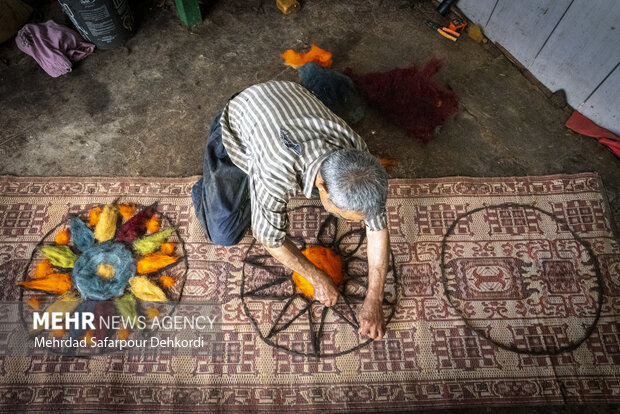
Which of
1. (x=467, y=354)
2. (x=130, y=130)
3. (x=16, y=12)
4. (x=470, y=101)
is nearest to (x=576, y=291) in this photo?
(x=467, y=354)

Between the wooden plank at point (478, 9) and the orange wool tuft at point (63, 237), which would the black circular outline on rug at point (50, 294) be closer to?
the orange wool tuft at point (63, 237)

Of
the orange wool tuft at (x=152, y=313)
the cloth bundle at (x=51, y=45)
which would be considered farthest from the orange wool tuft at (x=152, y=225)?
the cloth bundle at (x=51, y=45)

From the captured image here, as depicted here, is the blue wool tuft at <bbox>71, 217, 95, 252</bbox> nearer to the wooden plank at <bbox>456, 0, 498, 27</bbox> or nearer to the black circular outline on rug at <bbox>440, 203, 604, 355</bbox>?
the black circular outline on rug at <bbox>440, 203, 604, 355</bbox>

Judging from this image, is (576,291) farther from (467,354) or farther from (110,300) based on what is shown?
(110,300)

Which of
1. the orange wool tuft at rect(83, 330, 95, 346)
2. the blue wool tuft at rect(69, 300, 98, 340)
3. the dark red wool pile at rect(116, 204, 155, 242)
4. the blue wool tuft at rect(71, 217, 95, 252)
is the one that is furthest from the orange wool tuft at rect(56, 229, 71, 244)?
the orange wool tuft at rect(83, 330, 95, 346)

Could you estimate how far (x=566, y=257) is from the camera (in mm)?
2045

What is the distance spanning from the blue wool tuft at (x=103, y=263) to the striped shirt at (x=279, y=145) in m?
0.92

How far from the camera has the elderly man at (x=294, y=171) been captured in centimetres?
Answer: 130

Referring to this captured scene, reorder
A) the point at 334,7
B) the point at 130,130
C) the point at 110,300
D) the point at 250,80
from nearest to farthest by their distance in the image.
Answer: the point at 110,300
the point at 130,130
the point at 250,80
the point at 334,7

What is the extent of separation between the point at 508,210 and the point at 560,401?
3.16 feet

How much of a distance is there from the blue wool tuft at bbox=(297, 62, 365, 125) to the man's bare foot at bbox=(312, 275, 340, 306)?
107cm

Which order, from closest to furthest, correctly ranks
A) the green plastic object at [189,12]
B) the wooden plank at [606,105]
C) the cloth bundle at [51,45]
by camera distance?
the wooden plank at [606,105] < the cloth bundle at [51,45] < the green plastic object at [189,12]

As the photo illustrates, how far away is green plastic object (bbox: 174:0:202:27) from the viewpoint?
2695 millimetres

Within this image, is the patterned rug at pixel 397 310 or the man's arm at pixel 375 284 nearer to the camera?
the man's arm at pixel 375 284
